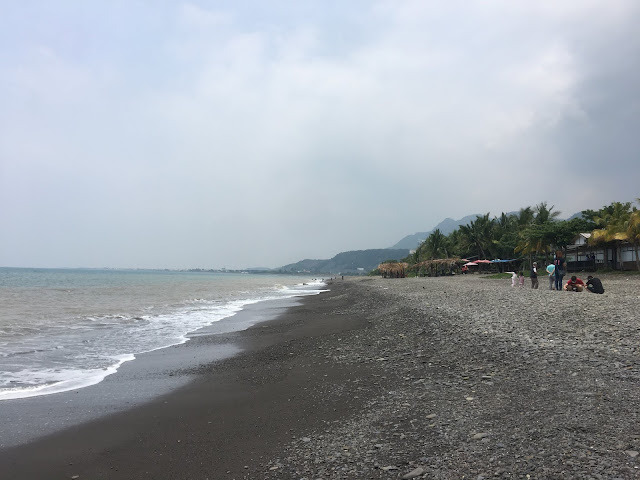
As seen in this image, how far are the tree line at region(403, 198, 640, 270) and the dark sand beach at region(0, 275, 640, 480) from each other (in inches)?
1194

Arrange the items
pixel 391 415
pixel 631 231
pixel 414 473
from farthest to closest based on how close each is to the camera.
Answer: pixel 631 231 → pixel 391 415 → pixel 414 473

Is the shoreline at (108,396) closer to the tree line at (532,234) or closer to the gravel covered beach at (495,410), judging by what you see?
the gravel covered beach at (495,410)

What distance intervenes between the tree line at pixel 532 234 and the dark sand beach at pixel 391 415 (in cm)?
3033

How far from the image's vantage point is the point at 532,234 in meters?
42.4

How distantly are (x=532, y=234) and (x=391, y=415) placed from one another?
42.0 metres

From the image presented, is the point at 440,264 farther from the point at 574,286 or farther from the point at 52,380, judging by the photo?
the point at 52,380

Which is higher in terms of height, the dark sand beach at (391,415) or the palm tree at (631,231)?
the palm tree at (631,231)

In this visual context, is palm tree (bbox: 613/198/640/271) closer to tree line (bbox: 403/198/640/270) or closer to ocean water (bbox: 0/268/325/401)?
tree line (bbox: 403/198/640/270)

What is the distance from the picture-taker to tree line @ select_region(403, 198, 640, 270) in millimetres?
35906

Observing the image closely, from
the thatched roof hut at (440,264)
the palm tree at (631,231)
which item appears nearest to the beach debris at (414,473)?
the palm tree at (631,231)

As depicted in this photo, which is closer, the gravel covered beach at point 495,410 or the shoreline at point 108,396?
the gravel covered beach at point 495,410

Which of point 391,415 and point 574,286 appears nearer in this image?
point 391,415

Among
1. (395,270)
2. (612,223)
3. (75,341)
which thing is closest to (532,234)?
Result: (612,223)

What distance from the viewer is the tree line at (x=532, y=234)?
35906mm
